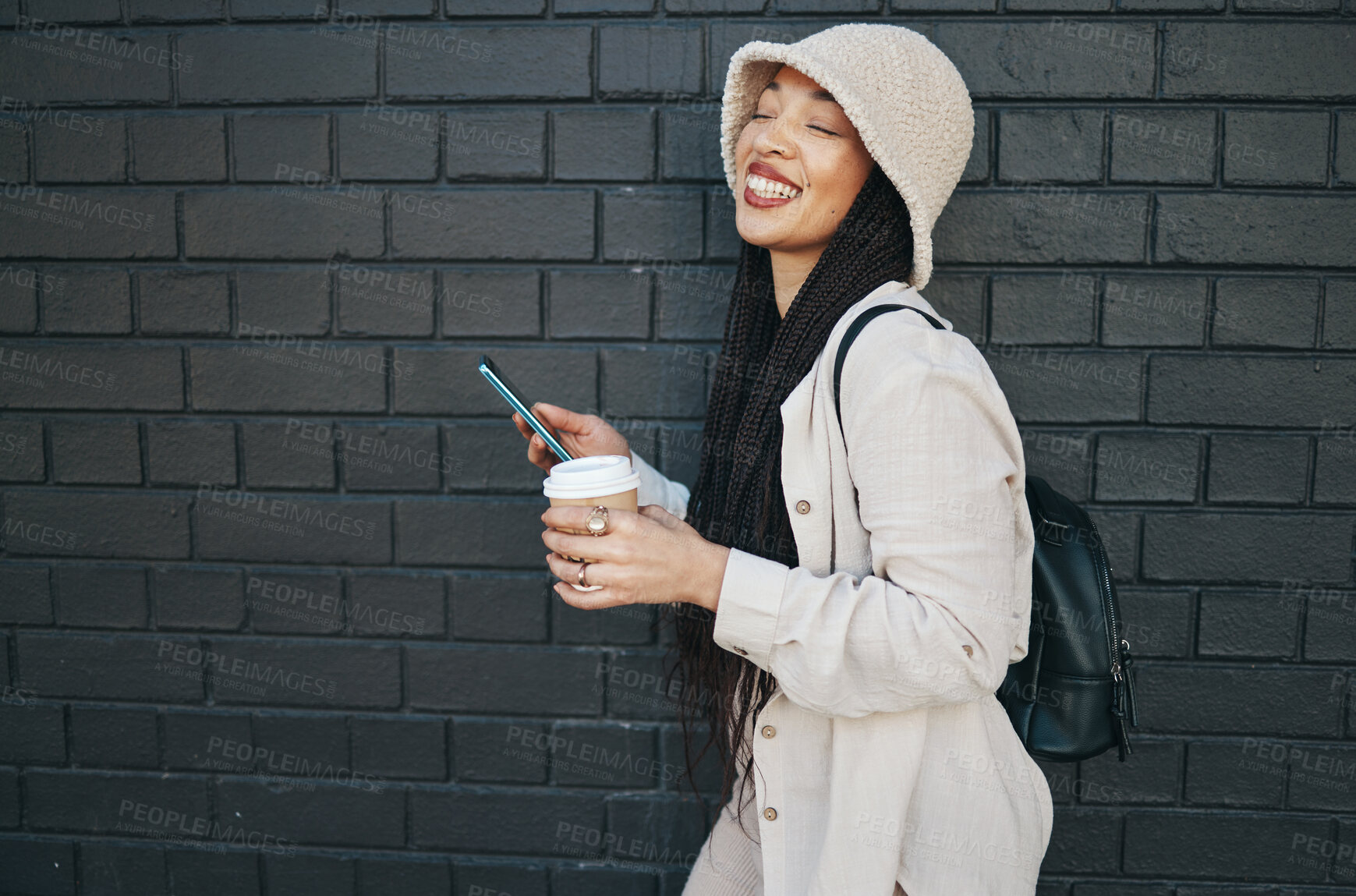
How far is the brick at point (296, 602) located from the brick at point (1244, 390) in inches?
89.6

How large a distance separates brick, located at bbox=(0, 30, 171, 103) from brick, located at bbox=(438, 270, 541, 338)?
938 millimetres

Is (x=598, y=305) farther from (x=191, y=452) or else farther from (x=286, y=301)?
(x=191, y=452)

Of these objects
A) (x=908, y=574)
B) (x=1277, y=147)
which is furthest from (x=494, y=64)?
(x=1277, y=147)

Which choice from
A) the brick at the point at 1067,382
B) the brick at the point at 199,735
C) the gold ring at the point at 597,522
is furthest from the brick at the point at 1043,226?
the brick at the point at 199,735

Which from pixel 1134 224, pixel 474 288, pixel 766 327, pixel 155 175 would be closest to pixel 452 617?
pixel 474 288

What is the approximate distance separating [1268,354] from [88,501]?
3.22 metres

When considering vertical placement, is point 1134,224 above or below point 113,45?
below

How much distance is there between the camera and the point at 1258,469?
236 centimetres

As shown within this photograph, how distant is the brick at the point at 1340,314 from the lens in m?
2.29

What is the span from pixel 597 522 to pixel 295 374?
1515mm

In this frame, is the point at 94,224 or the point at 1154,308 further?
the point at 94,224

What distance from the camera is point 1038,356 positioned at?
238 cm

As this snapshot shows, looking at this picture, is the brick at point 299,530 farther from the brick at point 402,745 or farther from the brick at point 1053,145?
the brick at point 1053,145

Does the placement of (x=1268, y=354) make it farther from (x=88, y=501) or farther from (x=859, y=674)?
(x=88, y=501)
